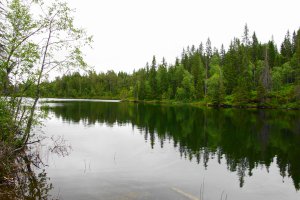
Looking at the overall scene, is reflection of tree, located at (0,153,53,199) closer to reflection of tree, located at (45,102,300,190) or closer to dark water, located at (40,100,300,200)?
dark water, located at (40,100,300,200)

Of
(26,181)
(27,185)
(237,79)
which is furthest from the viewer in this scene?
(237,79)

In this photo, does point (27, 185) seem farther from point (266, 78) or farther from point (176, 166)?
point (266, 78)

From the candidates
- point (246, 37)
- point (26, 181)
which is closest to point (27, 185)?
point (26, 181)

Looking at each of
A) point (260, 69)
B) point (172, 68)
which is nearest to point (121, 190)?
point (260, 69)

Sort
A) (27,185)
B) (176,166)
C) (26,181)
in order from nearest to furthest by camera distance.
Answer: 1. (27,185)
2. (26,181)
3. (176,166)

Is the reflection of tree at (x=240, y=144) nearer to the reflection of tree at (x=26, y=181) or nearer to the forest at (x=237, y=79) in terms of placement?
the reflection of tree at (x=26, y=181)

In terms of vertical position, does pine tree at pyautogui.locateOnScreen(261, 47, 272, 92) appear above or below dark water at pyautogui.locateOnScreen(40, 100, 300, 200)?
above

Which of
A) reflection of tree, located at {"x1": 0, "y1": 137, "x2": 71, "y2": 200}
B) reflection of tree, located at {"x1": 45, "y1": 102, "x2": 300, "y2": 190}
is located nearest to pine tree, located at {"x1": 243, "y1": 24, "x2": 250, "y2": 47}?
reflection of tree, located at {"x1": 45, "y1": 102, "x2": 300, "y2": 190}

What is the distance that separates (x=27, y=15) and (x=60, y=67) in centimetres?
486

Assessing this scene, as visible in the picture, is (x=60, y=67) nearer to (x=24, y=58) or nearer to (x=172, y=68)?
(x=24, y=58)

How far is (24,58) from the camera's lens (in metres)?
20.8

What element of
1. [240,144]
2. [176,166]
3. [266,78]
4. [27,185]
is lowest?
[176,166]

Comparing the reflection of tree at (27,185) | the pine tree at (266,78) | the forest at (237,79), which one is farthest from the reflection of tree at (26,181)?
the pine tree at (266,78)

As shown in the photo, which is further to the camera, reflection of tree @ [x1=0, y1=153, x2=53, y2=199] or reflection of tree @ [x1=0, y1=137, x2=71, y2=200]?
reflection of tree @ [x1=0, y1=137, x2=71, y2=200]
